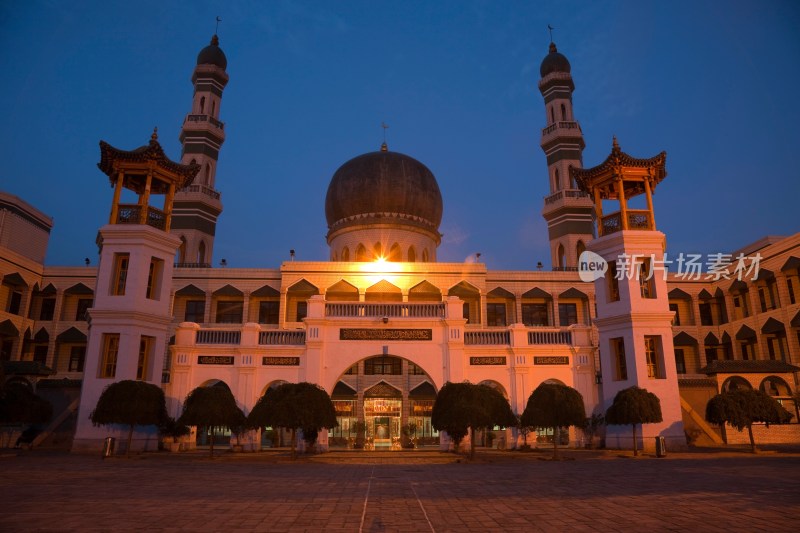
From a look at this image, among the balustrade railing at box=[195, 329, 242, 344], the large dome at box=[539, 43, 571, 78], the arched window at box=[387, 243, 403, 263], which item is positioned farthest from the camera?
the large dome at box=[539, 43, 571, 78]

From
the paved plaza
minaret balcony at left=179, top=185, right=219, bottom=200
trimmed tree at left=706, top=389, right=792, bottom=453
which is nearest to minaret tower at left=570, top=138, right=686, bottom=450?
trimmed tree at left=706, top=389, right=792, bottom=453

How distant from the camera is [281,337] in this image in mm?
25422

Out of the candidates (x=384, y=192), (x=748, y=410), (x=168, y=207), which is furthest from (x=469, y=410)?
(x=384, y=192)

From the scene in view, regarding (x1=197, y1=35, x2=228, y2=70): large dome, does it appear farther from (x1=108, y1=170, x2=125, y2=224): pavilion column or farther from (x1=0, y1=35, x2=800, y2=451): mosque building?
(x1=108, y1=170, x2=125, y2=224): pavilion column

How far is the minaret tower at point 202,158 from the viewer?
4631 centimetres

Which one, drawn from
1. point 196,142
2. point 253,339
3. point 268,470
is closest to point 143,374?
point 253,339

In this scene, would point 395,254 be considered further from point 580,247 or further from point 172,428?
point 172,428

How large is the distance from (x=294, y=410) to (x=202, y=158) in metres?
35.5

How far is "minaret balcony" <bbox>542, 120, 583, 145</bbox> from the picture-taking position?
49.4m

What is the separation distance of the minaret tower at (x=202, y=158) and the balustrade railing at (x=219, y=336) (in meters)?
20.2

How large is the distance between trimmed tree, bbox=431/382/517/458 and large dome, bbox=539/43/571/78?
134ft

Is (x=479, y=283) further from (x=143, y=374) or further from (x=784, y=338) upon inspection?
(x=143, y=374)

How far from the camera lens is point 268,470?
1688 centimetres

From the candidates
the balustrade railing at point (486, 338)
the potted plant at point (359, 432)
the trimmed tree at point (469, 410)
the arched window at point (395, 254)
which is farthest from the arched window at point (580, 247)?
the trimmed tree at point (469, 410)
